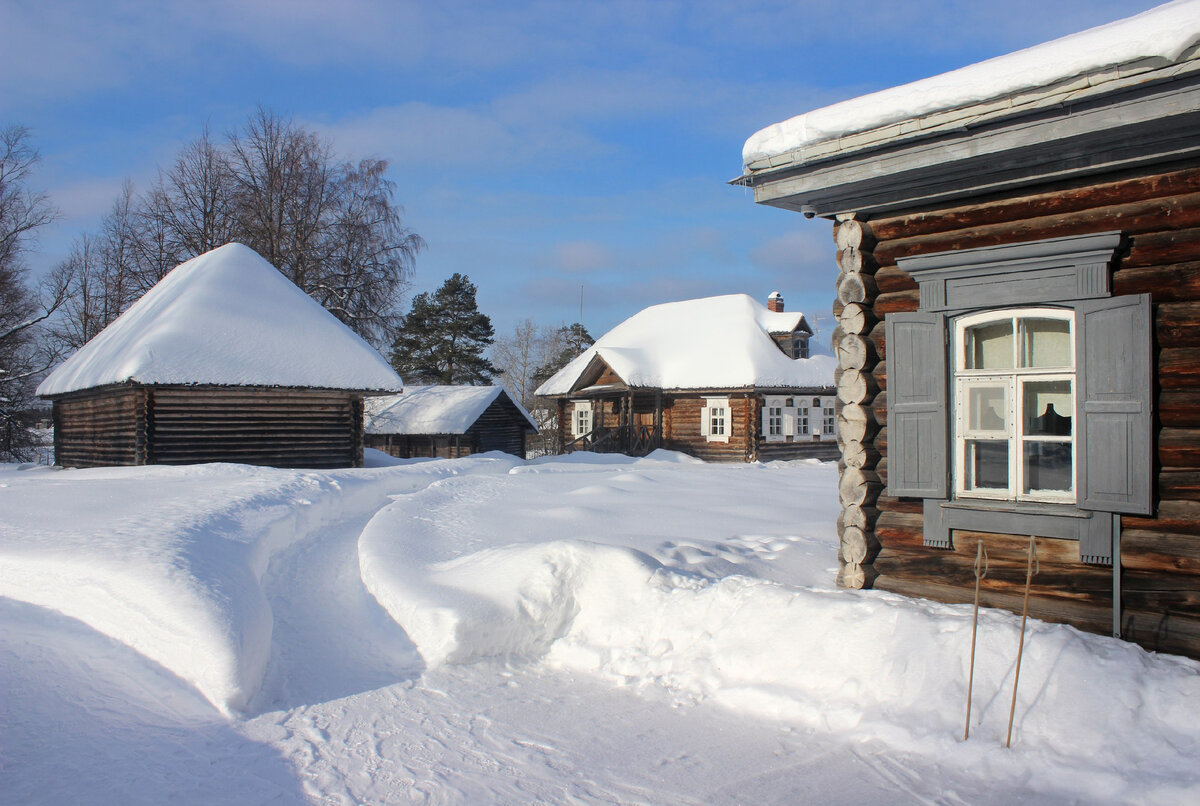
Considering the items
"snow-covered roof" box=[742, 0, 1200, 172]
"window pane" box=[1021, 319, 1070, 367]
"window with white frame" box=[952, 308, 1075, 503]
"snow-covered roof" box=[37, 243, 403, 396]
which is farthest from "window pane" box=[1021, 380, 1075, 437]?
"snow-covered roof" box=[37, 243, 403, 396]

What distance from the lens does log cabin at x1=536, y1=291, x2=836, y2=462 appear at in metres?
27.1

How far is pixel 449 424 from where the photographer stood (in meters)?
28.7

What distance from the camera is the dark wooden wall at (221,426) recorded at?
57.7 ft

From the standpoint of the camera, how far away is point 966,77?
5262mm

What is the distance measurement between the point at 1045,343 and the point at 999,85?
5.43 feet

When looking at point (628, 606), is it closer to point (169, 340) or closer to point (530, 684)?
point (530, 684)

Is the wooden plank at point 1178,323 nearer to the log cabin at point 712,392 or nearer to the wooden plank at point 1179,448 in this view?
the wooden plank at point 1179,448

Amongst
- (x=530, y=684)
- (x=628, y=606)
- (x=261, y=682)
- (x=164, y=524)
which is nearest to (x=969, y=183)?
(x=628, y=606)

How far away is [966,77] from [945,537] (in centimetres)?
303

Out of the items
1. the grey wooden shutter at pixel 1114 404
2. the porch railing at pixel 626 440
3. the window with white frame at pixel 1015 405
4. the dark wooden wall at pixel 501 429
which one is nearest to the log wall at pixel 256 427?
the dark wooden wall at pixel 501 429

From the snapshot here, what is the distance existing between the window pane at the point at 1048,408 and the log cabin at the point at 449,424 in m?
24.0

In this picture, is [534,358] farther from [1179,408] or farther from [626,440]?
[1179,408]

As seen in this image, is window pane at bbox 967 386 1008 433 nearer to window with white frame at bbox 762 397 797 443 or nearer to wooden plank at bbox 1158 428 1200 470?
wooden plank at bbox 1158 428 1200 470

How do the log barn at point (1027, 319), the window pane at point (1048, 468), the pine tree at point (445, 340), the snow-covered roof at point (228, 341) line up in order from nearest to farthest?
1. the log barn at point (1027, 319)
2. the window pane at point (1048, 468)
3. the snow-covered roof at point (228, 341)
4. the pine tree at point (445, 340)
